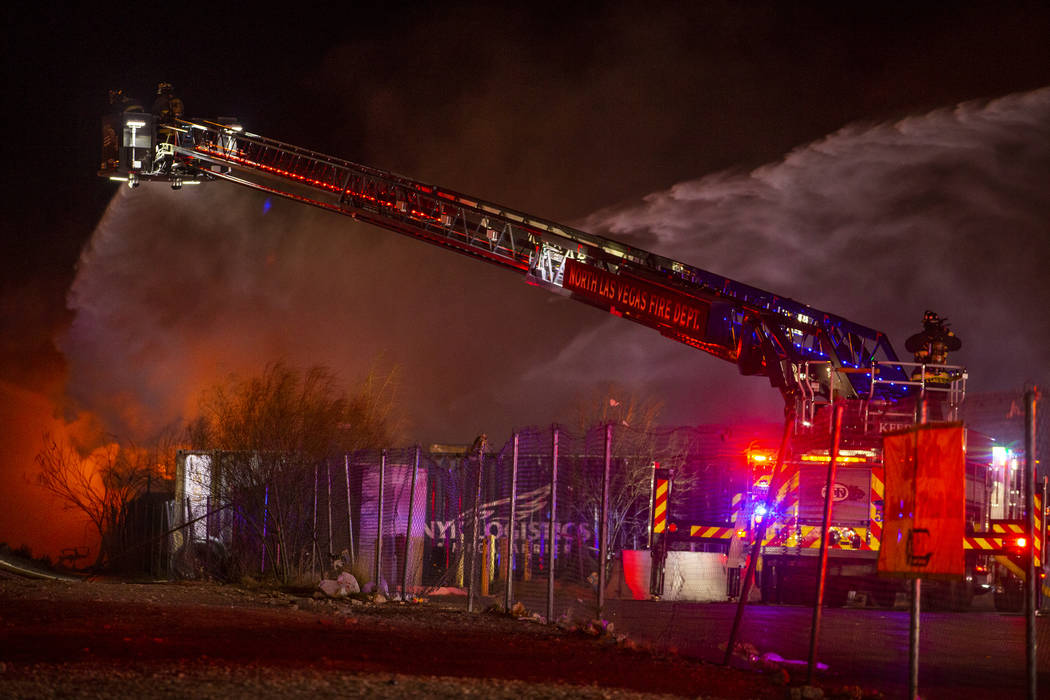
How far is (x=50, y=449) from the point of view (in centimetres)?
2986

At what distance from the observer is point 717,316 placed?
1502cm

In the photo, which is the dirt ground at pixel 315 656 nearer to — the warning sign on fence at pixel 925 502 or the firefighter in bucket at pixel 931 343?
the warning sign on fence at pixel 925 502

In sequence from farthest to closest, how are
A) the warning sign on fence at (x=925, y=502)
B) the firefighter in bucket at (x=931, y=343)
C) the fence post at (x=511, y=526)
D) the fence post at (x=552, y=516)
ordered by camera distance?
the firefighter in bucket at (x=931, y=343)
the fence post at (x=511, y=526)
the fence post at (x=552, y=516)
the warning sign on fence at (x=925, y=502)

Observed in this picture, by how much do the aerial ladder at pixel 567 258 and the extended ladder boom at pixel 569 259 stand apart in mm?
17

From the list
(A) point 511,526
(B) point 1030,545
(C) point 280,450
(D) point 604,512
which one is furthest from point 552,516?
(C) point 280,450

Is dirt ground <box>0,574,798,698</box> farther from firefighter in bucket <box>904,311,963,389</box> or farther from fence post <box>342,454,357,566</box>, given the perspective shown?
firefighter in bucket <box>904,311,963,389</box>

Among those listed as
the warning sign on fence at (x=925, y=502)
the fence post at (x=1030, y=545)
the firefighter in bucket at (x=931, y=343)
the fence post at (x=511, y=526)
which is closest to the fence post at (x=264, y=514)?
the fence post at (x=511, y=526)

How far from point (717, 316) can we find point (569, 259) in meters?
2.72

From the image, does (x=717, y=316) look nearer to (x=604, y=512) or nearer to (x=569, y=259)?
(x=569, y=259)

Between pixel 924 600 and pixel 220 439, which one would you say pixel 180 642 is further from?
pixel 220 439

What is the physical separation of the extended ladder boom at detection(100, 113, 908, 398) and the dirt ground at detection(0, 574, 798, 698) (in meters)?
4.70

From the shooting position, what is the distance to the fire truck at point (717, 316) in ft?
51.2

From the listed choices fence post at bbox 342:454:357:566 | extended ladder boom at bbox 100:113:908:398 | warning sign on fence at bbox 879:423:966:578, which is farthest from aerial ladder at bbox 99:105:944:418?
warning sign on fence at bbox 879:423:966:578

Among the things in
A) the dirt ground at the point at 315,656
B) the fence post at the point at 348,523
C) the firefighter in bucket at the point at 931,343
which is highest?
the firefighter in bucket at the point at 931,343
